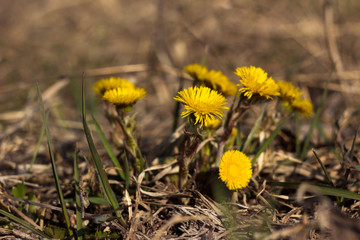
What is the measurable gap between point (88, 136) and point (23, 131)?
4.91ft

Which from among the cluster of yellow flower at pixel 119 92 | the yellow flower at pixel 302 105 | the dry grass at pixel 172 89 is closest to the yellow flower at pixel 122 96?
the cluster of yellow flower at pixel 119 92

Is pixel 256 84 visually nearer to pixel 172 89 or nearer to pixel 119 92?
pixel 119 92

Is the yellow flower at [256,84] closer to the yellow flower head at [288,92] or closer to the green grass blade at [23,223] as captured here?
the yellow flower head at [288,92]

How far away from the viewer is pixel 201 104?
1.11m

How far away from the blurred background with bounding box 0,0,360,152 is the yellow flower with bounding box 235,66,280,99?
1296 millimetres

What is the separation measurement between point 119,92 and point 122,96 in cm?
3

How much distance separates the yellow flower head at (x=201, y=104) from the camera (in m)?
1.10

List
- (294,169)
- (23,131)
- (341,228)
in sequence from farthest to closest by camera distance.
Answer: (23,131)
(294,169)
(341,228)

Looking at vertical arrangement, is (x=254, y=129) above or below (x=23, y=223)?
above

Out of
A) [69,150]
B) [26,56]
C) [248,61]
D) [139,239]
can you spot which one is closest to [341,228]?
[139,239]

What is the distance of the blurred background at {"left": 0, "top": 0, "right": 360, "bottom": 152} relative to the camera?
2.86 metres

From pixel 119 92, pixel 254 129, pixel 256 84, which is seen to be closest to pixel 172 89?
pixel 254 129

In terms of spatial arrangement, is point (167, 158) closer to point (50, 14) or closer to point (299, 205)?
point (299, 205)

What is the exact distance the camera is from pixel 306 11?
4219 millimetres
